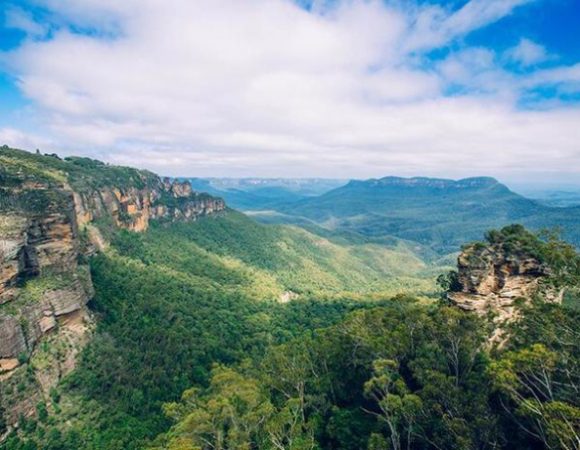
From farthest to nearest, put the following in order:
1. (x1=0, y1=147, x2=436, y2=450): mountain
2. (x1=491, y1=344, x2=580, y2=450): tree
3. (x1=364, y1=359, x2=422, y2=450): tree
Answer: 1. (x1=0, y1=147, x2=436, y2=450): mountain
2. (x1=364, y1=359, x2=422, y2=450): tree
3. (x1=491, y1=344, x2=580, y2=450): tree

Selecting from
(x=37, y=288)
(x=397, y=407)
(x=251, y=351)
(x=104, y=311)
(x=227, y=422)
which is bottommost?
(x=251, y=351)

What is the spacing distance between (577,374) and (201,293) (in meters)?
62.1

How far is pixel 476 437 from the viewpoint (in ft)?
71.6

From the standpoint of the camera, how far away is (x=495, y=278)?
36.7 metres

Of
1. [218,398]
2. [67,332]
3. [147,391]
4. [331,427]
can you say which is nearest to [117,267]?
[67,332]

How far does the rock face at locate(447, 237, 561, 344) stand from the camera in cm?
3538

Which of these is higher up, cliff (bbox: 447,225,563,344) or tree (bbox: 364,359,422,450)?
cliff (bbox: 447,225,563,344)

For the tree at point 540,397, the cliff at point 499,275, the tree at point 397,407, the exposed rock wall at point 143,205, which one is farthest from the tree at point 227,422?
the exposed rock wall at point 143,205

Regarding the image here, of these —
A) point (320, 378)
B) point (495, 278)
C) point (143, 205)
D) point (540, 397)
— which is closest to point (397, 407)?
point (540, 397)

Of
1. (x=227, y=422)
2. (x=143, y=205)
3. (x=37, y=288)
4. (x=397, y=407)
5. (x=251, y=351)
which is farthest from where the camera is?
(x=143, y=205)

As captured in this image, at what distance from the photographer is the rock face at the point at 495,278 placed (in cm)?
3538

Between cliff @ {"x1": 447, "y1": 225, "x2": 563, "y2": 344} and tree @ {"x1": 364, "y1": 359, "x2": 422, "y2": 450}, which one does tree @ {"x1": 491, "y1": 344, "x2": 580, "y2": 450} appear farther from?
cliff @ {"x1": 447, "y1": 225, "x2": 563, "y2": 344}

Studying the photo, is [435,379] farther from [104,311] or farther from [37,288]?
[104,311]

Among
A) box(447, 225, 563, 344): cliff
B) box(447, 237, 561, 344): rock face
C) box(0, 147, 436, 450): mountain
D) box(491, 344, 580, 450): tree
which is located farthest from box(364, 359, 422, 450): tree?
box(0, 147, 436, 450): mountain
